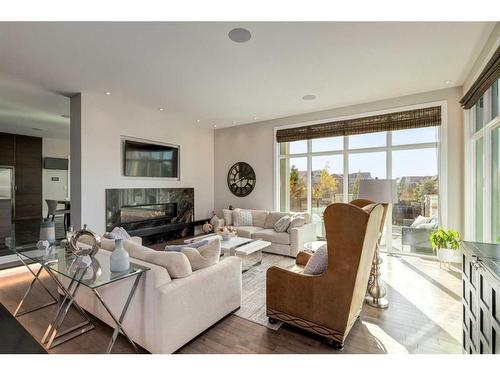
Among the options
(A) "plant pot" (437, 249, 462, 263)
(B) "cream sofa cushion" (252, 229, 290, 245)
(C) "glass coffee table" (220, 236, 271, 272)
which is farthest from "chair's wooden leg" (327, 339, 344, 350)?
(A) "plant pot" (437, 249, 462, 263)

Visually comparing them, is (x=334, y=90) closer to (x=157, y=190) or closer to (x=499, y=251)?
(x=499, y=251)

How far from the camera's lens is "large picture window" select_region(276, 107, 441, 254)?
4.52 meters

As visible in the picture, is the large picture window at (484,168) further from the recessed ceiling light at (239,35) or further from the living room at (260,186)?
the recessed ceiling light at (239,35)

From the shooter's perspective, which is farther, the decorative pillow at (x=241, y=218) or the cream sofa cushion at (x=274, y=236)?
the decorative pillow at (x=241, y=218)

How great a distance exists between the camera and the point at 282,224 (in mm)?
4965

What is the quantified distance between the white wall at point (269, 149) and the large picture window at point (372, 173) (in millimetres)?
211

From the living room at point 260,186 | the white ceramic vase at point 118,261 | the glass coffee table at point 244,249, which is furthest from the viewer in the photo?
the glass coffee table at point 244,249

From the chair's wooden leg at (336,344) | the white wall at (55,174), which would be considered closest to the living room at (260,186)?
the chair's wooden leg at (336,344)

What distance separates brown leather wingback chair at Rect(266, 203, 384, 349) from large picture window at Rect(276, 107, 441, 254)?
2.95m

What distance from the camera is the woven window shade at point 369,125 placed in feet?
14.4

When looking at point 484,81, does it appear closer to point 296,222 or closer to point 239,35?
point 239,35

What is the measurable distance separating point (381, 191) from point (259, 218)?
3236 mm
